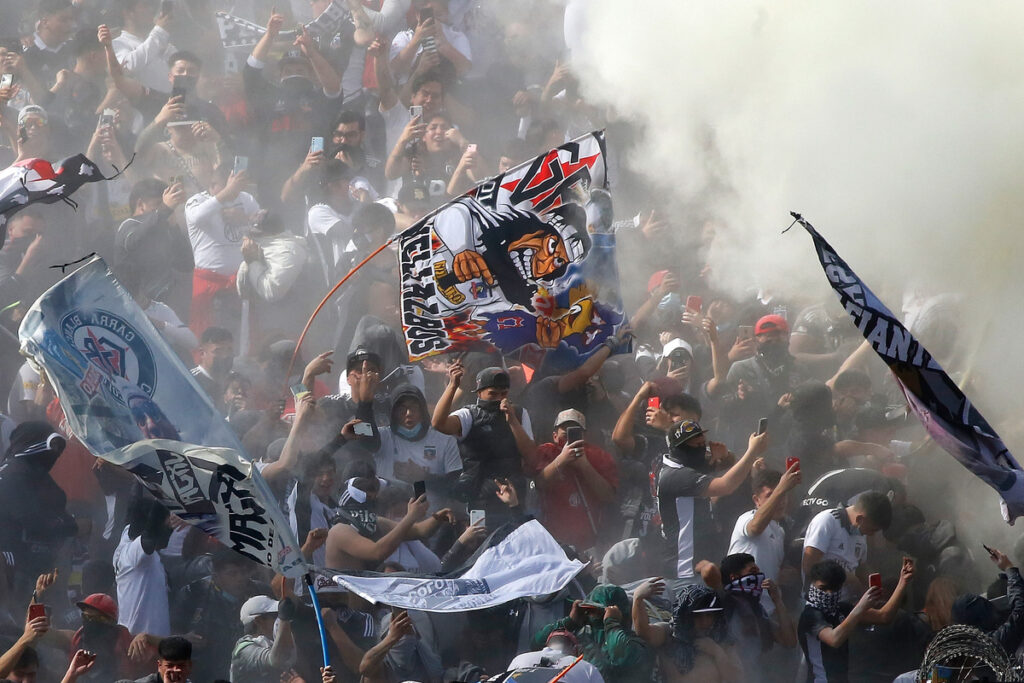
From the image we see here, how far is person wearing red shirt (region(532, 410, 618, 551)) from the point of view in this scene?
6129mm

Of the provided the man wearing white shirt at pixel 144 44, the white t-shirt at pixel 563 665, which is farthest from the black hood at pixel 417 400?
the man wearing white shirt at pixel 144 44

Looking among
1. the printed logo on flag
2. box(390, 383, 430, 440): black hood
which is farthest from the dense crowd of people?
the printed logo on flag

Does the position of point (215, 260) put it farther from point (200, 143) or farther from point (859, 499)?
point (859, 499)

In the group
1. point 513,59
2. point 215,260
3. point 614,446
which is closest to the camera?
point 614,446

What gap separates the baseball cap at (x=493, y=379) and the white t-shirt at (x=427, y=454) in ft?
0.90

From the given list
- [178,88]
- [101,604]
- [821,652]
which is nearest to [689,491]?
[821,652]

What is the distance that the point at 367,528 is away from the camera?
5719 millimetres

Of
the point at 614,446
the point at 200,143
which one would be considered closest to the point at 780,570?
the point at 614,446

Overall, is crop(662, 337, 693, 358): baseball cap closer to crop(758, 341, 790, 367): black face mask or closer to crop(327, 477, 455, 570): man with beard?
crop(758, 341, 790, 367): black face mask

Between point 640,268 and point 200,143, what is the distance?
2677 mm

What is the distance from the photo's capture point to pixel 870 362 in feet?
23.9

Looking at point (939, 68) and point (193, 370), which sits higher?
point (193, 370)

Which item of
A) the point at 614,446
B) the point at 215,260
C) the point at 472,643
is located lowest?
the point at 472,643

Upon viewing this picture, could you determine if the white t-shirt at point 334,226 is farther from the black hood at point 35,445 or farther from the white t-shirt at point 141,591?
the white t-shirt at point 141,591
